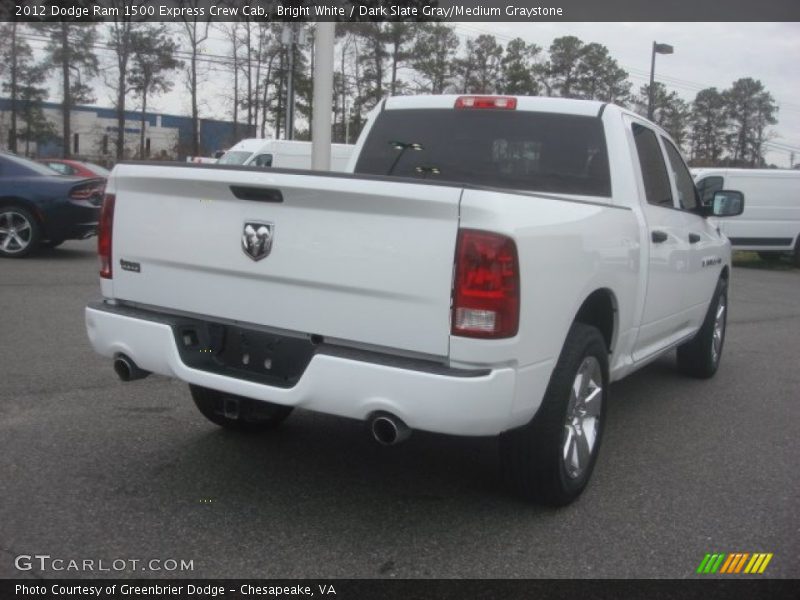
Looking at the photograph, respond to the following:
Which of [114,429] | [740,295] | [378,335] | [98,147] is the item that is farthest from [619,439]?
[98,147]

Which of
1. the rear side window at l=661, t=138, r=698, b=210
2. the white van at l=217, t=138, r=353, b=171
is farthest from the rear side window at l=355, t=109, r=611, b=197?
the white van at l=217, t=138, r=353, b=171

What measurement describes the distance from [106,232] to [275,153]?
20173 mm

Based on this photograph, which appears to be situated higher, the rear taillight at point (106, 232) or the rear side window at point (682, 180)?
the rear side window at point (682, 180)

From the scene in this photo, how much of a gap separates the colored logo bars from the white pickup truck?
66 centimetres

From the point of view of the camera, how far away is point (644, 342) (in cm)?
495

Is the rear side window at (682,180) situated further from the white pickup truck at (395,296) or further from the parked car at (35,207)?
the parked car at (35,207)

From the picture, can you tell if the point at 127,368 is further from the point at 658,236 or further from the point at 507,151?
the point at 658,236

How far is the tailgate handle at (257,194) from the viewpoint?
11.3 ft

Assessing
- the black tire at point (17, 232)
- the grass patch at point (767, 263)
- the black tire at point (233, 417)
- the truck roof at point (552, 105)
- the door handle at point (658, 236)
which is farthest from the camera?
the grass patch at point (767, 263)

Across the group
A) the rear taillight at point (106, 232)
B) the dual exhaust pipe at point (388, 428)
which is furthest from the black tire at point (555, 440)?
the rear taillight at point (106, 232)

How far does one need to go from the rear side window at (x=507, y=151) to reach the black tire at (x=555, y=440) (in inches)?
47.7

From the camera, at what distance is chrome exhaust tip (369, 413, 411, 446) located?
321 cm

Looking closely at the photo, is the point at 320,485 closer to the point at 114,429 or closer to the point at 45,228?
the point at 114,429

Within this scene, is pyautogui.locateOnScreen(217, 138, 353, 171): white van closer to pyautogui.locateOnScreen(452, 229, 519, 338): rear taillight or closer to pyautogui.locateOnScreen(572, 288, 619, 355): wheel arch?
pyautogui.locateOnScreen(572, 288, 619, 355): wheel arch
